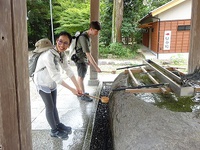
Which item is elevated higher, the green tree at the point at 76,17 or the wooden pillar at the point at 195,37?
the green tree at the point at 76,17

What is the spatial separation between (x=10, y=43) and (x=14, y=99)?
309mm

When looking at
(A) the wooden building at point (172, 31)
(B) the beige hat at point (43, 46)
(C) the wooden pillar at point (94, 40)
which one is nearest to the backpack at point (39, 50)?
(B) the beige hat at point (43, 46)

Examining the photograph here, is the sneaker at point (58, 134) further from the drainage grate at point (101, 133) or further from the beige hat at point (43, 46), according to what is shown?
the beige hat at point (43, 46)

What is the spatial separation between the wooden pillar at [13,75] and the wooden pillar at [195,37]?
333cm

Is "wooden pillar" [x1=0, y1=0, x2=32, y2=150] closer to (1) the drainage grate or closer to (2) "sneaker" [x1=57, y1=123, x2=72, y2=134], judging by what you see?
(2) "sneaker" [x1=57, y1=123, x2=72, y2=134]

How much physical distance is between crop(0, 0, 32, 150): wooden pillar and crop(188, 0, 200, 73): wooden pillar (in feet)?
10.9

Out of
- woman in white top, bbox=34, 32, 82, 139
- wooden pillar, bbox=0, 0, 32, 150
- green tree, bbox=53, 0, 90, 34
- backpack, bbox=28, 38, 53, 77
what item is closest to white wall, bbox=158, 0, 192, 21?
green tree, bbox=53, 0, 90, 34

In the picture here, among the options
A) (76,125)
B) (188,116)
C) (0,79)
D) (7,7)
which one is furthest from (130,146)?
(76,125)

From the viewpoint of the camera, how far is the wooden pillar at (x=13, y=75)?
1.04 meters

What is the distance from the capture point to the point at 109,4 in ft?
52.5

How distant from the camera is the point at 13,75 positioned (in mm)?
1101

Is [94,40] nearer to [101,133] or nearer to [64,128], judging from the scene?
[101,133]

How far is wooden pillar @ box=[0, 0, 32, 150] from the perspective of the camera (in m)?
1.04

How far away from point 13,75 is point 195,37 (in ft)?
11.4
